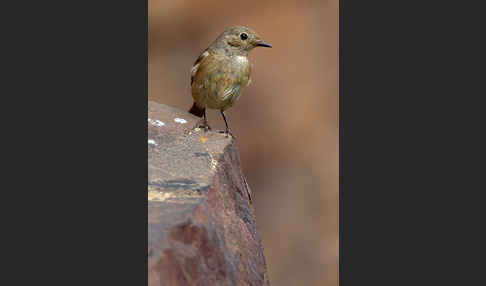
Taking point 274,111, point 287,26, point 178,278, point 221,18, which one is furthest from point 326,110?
point 178,278

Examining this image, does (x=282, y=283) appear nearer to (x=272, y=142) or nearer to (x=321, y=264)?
(x=321, y=264)

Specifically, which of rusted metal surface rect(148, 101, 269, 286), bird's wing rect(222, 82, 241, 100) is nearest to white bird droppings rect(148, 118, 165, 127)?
rusted metal surface rect(148, 101, 269, 286)

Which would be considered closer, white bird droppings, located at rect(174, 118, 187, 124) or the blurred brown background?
white bird droppings, located at rect(174, 118, 187, 124)

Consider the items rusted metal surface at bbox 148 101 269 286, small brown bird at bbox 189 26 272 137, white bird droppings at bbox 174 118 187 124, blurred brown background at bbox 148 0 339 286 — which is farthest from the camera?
blurred brown background at bbox 148 0 339 286

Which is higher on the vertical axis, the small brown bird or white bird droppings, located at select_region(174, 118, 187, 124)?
the small brown bird

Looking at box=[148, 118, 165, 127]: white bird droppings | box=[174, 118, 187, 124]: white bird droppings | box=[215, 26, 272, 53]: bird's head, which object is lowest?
box=[174, 118, 187, 124]: white bird droppings

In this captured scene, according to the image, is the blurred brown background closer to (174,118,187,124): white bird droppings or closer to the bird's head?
the bird's head
